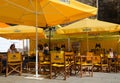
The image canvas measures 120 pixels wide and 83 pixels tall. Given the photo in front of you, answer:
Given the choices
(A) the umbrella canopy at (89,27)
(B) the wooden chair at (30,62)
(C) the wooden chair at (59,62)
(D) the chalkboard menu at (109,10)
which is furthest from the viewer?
(D) the chalkboard menu at (109,10)

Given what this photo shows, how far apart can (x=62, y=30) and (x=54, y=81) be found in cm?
522

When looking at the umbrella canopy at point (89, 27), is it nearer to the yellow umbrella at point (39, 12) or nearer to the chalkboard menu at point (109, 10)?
the yellow umbrella at point (39, 12)

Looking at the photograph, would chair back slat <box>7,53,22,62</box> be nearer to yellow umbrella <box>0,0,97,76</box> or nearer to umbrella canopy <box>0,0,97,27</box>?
yellow umbrella <box>0,0,97,76</box>

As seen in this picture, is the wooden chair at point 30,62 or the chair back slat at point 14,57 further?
the wooden chair at point 30,62

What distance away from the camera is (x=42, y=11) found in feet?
46.4

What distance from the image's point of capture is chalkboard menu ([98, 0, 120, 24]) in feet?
88.6

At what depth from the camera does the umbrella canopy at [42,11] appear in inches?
490

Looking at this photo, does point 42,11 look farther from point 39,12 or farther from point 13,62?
point 13,62

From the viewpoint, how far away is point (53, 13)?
14.4 m

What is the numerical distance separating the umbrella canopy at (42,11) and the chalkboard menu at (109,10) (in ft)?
39.9

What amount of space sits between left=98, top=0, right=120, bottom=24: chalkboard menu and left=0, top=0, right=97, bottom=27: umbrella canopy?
39.9 ft

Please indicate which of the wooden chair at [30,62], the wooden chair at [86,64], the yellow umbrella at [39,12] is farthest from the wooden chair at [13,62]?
the wooden chair at [86,64]

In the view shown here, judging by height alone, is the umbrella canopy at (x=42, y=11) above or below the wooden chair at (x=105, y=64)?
above

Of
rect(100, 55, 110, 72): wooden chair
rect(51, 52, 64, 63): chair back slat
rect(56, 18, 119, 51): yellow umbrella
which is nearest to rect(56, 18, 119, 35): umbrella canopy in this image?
rect(56, 18, 119, 51): yellow umbrella
